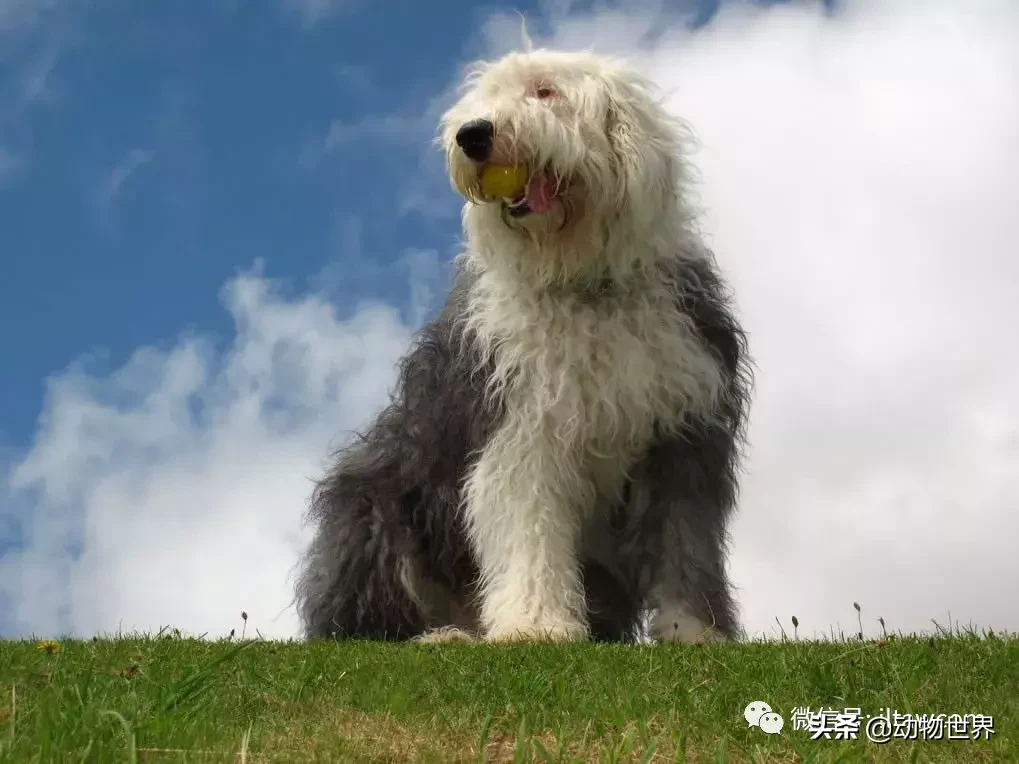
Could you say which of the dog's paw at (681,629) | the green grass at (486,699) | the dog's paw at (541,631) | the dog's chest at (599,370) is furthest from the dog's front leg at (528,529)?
the green grass at (486,699)

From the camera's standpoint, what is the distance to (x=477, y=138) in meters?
5.53

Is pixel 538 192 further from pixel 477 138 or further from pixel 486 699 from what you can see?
pixel 486 699

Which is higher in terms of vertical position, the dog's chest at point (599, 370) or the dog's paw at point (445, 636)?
the dog's chest at point (599, 370)

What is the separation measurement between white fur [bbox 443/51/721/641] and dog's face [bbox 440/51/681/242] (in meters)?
0.01

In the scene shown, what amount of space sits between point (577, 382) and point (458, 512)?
39.7 inches

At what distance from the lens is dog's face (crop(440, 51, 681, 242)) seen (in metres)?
5.54

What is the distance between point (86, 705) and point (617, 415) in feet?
11.4

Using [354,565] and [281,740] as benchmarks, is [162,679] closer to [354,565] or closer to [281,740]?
[281,740]

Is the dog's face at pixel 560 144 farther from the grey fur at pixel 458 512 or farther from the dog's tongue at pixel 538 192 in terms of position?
the grey fur at pixel 458 512

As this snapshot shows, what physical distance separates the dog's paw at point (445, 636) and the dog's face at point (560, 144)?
2167 millimetres

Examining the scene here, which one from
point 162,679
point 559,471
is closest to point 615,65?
point 559,471

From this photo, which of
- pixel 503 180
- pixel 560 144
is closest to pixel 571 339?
pixel 503 180

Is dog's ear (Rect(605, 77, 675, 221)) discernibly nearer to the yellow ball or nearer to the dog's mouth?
the dog's mouth

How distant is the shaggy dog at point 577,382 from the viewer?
18.7ft
